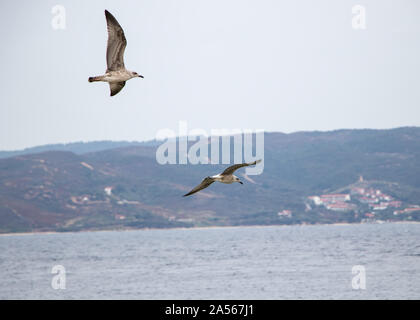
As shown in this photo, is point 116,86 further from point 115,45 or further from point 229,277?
point 229,277

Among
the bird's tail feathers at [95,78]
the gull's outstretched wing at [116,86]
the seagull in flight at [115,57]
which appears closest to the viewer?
the bird's tail feathers at [95,78]

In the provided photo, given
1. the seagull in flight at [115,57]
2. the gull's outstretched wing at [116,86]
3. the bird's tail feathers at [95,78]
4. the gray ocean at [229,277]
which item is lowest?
the gray ocean at [229,277]

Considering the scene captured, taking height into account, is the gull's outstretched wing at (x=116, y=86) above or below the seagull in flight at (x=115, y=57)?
below

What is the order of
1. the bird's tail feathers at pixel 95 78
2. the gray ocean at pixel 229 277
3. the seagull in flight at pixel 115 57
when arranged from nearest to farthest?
1. the bird's tail feathers at pixel 95 78
2. the seagull in flight at pixel 115 57
3. the gray ocean at pixel 229 277

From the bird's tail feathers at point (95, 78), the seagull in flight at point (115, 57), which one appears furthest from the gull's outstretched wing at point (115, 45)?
the bird's tail feathers at point (95, 78)

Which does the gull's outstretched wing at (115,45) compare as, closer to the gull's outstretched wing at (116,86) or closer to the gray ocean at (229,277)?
the gull's outstretched wing at (116,86)

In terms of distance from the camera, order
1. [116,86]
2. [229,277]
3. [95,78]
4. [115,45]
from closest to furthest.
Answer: [95,78], [115,45], [116,86], [229,277]

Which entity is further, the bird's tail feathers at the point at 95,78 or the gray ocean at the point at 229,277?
the gray ocean at the point at 229,277

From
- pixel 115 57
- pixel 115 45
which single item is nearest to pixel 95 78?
pixel 115 57

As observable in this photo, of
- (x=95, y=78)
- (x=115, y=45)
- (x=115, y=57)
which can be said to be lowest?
(x=95, y=78)
